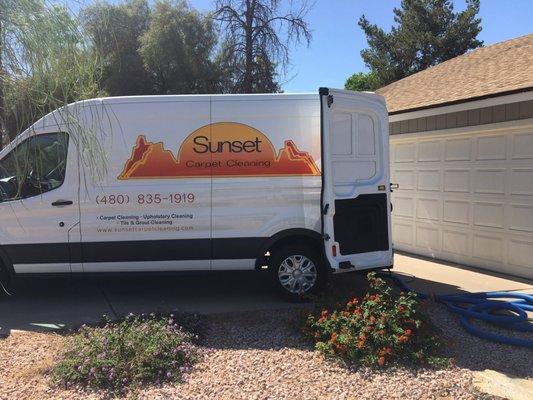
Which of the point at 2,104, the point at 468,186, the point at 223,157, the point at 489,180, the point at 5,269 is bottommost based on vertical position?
the point at 5,269

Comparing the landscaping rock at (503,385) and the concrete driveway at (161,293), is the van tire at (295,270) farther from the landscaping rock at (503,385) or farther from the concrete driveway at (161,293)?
the landscaping rock at (503,385)

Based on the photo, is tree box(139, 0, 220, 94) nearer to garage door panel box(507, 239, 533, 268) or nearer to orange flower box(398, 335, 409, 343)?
garage door panel box(507, 239, 533, 268)

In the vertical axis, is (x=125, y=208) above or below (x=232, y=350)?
above

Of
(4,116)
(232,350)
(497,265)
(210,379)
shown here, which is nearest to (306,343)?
(232,350)

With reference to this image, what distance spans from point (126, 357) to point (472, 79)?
25.9ft

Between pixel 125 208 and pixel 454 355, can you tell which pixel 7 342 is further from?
pixel 454 355

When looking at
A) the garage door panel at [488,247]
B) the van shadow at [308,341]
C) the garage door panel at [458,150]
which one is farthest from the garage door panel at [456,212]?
the van shadow at [308,341]

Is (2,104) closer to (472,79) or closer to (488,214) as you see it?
Result: (488,214)

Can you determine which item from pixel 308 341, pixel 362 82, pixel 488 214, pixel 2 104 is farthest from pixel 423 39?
pixel 2 104

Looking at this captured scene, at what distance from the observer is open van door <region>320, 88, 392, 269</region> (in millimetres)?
6562

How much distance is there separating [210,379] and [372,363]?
Answer: 1.37 m

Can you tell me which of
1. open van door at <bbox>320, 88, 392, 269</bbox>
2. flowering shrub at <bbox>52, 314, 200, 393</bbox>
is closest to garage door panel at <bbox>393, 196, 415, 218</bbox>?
open van door at <bbox>320, 88, 392, 269</bbox>

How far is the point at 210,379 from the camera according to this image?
4.51 m

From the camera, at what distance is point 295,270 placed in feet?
22.2
